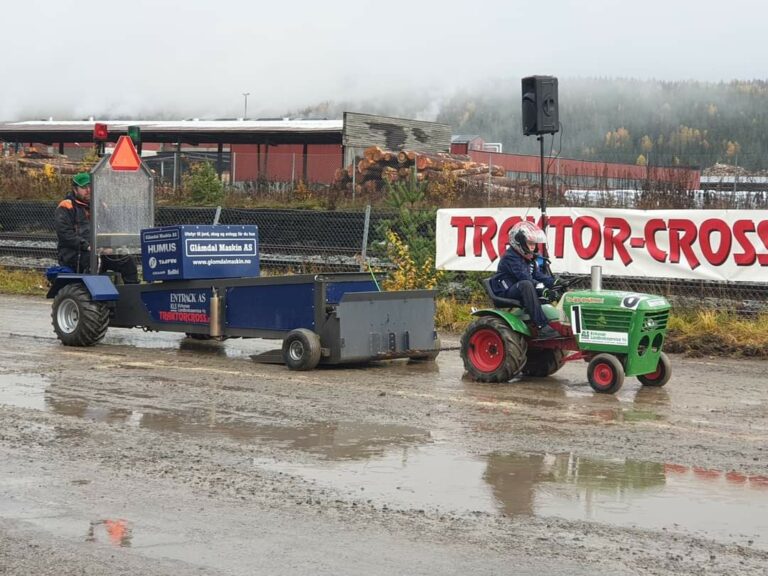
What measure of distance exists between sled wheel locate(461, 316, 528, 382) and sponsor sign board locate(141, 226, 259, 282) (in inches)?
130

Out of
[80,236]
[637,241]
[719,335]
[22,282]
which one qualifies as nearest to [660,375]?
[719,335]

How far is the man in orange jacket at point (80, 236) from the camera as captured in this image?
15219mm

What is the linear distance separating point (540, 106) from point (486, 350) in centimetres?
362

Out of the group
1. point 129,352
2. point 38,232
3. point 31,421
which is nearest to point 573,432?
point 31,421

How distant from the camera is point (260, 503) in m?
7.22

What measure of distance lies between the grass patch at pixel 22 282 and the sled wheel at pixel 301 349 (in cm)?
1076

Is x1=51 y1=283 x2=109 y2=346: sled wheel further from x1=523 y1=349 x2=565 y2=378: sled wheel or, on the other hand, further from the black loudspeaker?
the black loudspeaker

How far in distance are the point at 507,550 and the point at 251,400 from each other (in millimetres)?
4979

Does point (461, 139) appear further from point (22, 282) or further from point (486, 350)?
point (486, 350)

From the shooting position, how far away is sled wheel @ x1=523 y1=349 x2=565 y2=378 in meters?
12.7

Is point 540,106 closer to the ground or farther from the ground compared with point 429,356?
farther from the ground

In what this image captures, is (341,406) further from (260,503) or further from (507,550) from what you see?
(507,550)

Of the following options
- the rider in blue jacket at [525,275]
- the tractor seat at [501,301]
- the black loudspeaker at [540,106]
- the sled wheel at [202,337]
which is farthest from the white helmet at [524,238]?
the sled wheel at [202,337]

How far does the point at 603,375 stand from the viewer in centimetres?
1162
